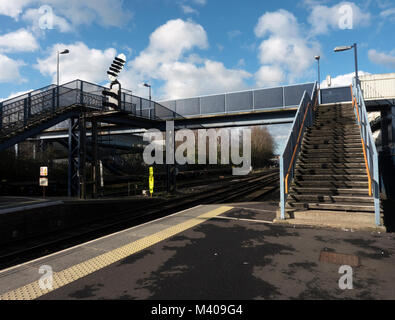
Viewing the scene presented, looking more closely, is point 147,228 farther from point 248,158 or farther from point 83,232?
point 248,158

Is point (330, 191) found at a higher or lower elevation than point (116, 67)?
lower

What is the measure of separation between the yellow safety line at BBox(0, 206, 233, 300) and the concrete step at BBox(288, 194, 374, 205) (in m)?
3.49

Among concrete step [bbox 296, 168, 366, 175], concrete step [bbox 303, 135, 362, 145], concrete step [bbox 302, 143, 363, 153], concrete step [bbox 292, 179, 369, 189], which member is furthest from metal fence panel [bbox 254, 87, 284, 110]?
concrete step [bbox 292, 179, 369, 189]

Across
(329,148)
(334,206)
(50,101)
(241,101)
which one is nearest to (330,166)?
(329,148)

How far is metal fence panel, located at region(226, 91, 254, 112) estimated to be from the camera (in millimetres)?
16461

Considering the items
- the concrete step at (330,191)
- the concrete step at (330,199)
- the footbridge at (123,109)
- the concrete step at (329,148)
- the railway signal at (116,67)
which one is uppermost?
the railway signal at (116,67)

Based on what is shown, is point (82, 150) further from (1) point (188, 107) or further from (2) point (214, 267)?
(2) point (214, 267)

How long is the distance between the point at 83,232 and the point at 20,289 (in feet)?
19.6

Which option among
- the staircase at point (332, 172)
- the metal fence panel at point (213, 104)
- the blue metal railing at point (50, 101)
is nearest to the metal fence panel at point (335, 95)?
the staircase at point (332, 172)

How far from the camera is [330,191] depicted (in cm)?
802

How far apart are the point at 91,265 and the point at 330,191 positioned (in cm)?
720

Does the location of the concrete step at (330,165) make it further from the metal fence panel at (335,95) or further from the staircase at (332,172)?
the metal fence panel at (335,95)

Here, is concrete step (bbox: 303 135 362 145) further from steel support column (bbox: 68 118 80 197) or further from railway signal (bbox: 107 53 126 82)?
steel support column (bbox: 68 118 80 197)

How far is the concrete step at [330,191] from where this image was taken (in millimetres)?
7547
